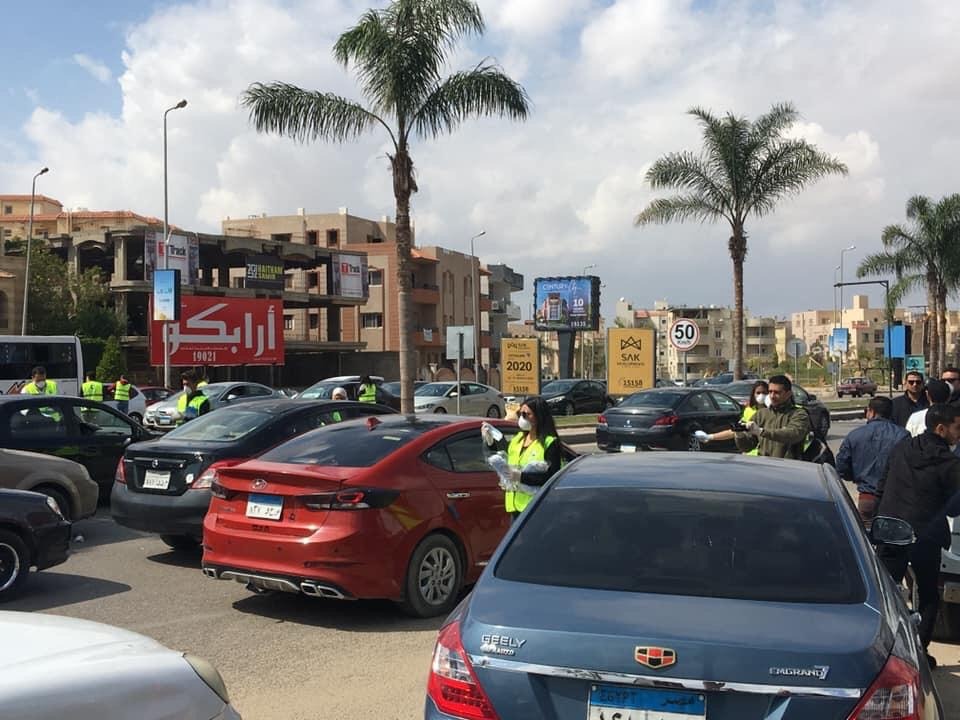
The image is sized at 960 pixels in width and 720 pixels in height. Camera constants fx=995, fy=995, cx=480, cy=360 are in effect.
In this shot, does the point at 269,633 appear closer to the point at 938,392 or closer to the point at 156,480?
the point at 156,480

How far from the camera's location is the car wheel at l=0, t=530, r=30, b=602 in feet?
25.7

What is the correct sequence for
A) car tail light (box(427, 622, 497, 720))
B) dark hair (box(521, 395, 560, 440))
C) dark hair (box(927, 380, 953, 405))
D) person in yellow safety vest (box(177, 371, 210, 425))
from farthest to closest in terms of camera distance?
person in yellow safety vest (box(177, 371, 210, 425)), dark hair (box(927, 380, 953, 405)), dark hair (box(521, 395, 560, 440)), car tail light (box(427, 622, 497, 720))

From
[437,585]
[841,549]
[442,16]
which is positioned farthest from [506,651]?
[442,16]

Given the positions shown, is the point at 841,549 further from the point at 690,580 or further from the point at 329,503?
the point at 329,503

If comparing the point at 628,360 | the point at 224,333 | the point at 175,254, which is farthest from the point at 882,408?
the point at 175,254

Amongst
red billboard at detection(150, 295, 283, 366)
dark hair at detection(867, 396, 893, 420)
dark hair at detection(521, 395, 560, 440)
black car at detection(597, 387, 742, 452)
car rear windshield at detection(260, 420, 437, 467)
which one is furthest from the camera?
red billboard at detection(150, 295, 283, 366)

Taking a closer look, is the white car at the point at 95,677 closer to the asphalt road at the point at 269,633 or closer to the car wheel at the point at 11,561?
the asphalt road at the point at 269,633

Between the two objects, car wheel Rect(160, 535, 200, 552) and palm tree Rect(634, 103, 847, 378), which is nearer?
car wheel Rect(160, 535, 200, 552)

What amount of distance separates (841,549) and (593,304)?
5913cm

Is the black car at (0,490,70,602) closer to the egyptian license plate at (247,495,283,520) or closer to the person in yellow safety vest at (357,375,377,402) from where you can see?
the egyptian license plate at (247,495,283,520)

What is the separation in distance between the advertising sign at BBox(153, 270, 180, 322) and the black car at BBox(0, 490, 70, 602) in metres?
27.3

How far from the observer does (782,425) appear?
9078 millimetres

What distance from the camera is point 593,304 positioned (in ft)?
204

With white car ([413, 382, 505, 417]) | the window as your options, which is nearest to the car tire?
white car ([413, 382, 505, 417])
